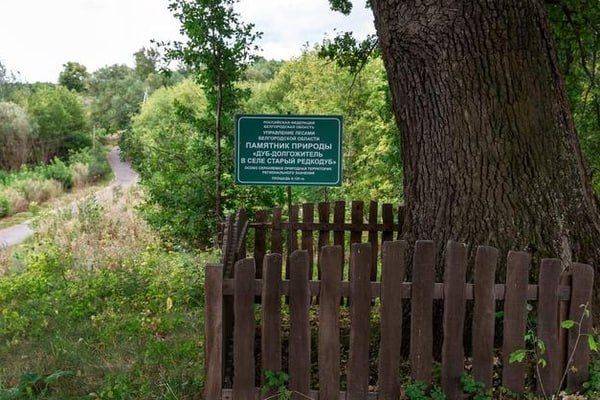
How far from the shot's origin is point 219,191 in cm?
827

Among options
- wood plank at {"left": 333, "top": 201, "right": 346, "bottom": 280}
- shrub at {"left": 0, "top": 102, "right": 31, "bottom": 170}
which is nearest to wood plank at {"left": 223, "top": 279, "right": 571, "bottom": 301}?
wood plank at {"left": 333, "top": 201, "right": 346, "bottom": 280}

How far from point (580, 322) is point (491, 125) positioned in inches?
55.4

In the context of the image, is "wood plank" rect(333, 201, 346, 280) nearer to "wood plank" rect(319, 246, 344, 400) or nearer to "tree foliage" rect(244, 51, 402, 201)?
"wood plank" rect(319, 246, 344, 400)

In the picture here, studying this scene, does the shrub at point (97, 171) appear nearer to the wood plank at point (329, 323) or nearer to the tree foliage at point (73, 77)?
the wood plank at point (329, 323)

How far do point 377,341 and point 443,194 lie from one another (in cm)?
129

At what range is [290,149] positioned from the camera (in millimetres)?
4598

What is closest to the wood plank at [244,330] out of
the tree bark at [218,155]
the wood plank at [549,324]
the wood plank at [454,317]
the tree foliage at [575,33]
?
the wood plank at [454,317]

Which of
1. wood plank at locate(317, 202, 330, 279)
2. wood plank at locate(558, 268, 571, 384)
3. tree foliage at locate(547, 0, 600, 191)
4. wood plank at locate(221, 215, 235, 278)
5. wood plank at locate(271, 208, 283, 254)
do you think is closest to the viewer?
wood plank at locate(558, 268, 571, 384)

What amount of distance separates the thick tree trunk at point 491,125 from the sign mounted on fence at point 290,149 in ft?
2.46

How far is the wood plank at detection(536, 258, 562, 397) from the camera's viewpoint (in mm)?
3410

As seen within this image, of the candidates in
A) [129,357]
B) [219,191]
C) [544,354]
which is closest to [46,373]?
[129,357]

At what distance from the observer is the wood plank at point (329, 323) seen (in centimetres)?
338

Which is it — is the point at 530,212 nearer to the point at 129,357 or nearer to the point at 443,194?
the point at 443,194

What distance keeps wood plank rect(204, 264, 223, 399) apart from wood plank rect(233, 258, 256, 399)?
4.0 inches
